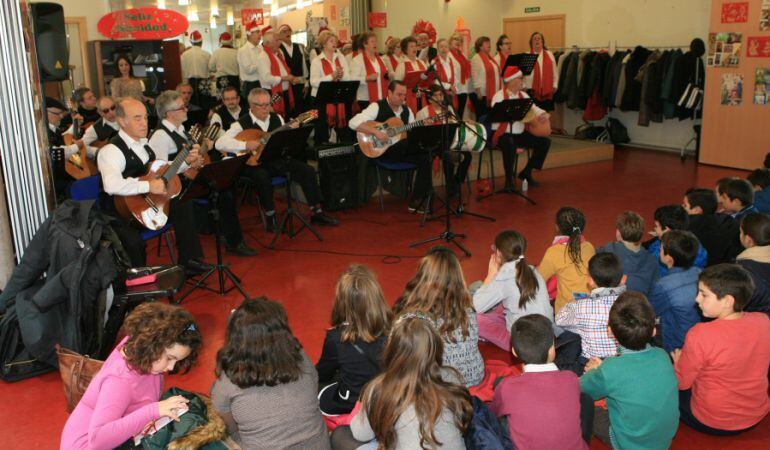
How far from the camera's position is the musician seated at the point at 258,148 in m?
6.48

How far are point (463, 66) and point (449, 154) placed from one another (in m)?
3.45

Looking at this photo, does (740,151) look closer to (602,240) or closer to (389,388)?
(602,240)

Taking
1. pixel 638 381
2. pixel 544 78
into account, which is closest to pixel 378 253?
pixel 638 381

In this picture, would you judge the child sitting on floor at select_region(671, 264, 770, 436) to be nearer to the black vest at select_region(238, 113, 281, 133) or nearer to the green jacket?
the green jacket

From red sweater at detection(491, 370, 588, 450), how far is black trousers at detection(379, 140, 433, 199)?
4582 millimetres

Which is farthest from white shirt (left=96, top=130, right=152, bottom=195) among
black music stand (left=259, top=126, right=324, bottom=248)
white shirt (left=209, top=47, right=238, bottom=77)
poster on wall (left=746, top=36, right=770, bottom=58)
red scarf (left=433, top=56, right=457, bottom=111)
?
poster on wall (left=746, top=36, right=770, bottom=58)

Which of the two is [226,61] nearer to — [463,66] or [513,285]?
[463,66]

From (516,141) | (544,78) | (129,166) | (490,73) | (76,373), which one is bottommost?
(76,373)

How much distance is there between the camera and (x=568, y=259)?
4.16 m

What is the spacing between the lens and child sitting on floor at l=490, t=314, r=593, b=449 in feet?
8.61

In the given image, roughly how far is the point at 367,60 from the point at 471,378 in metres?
6.43

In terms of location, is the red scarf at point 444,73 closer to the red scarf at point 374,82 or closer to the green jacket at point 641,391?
the red scarf at point 374,82

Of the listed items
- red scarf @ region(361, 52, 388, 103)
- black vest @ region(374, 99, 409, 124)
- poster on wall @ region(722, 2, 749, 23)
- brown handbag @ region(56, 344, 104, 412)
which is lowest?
brown handbag @ region(56, 344, 104, 412)

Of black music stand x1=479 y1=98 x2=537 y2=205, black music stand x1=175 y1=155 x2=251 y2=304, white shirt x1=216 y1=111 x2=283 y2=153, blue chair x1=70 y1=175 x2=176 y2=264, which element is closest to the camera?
black music stand x1=175 y1=155 x2=251 y2=304
